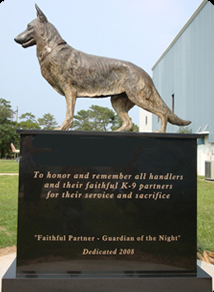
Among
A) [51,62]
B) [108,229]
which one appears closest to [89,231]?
[108,229]

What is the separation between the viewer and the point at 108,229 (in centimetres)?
342

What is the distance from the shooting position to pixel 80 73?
4004 millimetres

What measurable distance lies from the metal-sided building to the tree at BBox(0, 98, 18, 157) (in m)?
36.3

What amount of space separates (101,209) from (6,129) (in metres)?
55.9

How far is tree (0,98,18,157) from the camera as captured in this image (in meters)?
55.6

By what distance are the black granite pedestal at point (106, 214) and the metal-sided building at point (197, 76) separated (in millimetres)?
14088

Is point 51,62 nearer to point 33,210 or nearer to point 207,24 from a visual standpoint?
point 33,210

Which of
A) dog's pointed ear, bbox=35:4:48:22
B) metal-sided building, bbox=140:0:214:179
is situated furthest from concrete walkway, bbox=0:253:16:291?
metal-sided building, bbox=140:0:214:179

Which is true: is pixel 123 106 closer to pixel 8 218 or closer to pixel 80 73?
pixel 80 73

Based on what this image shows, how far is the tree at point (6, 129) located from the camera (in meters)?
55.6

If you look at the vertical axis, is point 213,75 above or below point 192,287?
above

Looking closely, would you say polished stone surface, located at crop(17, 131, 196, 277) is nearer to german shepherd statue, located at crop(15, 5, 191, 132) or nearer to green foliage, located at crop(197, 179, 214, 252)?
german shepherd statue, located at crop(15, 5, 191, 132)

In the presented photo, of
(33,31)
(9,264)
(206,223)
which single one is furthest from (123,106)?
(206,223)

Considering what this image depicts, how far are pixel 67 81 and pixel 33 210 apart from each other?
1734 mm
